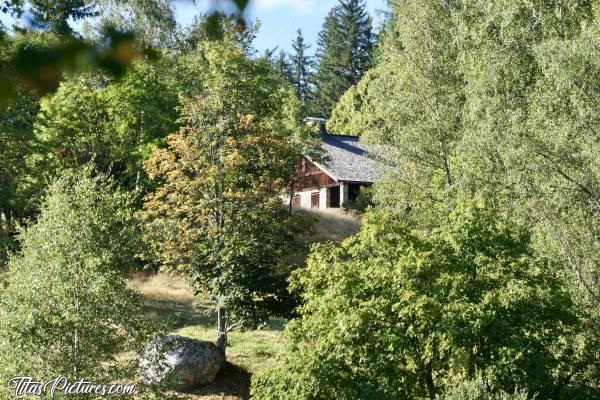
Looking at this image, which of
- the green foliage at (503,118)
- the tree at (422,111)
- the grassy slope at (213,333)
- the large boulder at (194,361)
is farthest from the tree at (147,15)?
the large boulder at (194,361)

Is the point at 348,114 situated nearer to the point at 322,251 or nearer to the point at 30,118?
the point at 30,118

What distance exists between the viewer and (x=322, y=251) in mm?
14547

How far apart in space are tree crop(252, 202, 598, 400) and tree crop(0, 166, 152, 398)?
3.14 metres

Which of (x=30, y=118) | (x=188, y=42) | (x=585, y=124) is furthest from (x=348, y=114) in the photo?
(x=585, y=124)

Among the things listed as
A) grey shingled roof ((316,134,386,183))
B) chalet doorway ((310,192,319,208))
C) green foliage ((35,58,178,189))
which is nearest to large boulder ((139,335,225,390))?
green foliage ((35,58,178,189))

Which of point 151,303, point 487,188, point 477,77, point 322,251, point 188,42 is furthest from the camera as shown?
point 188,42

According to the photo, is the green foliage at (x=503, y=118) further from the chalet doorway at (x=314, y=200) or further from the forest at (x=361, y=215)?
the chalet doorway at (x=314, y=200)

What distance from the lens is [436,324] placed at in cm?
1223

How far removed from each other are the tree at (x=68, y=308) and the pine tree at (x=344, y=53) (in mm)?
55086

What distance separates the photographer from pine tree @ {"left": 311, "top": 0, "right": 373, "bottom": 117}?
68.6 meters

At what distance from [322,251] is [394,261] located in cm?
162

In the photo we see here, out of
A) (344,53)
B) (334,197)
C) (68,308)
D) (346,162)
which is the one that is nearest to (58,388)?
(68,308)

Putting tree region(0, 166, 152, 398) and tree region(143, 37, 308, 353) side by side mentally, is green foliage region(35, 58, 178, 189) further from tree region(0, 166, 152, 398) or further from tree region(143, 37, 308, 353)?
tree region(0, 166, 152, 398)

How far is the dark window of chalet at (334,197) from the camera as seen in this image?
144 ft
